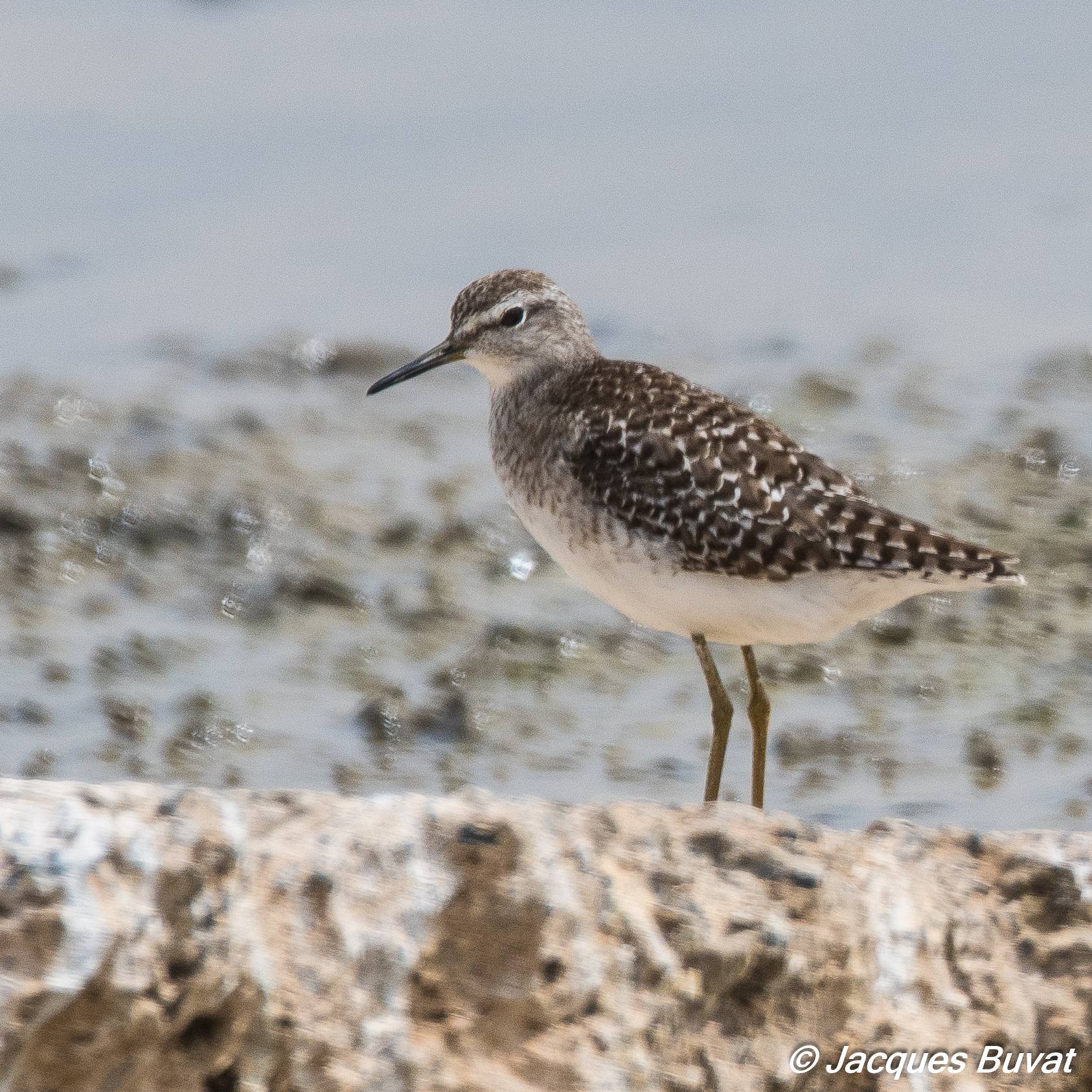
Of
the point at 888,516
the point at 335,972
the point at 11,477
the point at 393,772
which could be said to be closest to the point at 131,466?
the point at 11,477

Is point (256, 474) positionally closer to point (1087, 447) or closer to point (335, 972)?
point (1087, 447)

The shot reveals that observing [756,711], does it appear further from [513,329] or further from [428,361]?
[428,361]

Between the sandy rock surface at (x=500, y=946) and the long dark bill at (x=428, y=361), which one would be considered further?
the long dark bill at (x=428, y=361)

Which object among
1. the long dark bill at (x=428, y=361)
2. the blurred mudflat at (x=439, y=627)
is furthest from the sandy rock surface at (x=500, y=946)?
the long dark bill at (x=428, y=361)

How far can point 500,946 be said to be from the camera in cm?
454

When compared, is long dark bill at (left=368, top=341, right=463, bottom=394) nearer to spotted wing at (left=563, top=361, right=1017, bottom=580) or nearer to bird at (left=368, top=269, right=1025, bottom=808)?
bird at (left=368, top=269, right=1025, bottom=808)

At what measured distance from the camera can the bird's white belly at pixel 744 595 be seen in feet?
20.7

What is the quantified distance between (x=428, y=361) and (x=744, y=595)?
1.89 m

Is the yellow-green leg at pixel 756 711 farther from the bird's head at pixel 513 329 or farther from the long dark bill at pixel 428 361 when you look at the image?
the long dark bill at pixel 428 361

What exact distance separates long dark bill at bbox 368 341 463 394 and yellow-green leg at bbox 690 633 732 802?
1564mm

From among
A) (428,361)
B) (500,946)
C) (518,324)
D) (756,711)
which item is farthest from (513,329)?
(500,946)

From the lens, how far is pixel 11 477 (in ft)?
35.9

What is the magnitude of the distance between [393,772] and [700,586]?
2140 mm

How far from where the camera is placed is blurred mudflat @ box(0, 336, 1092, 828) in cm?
806
